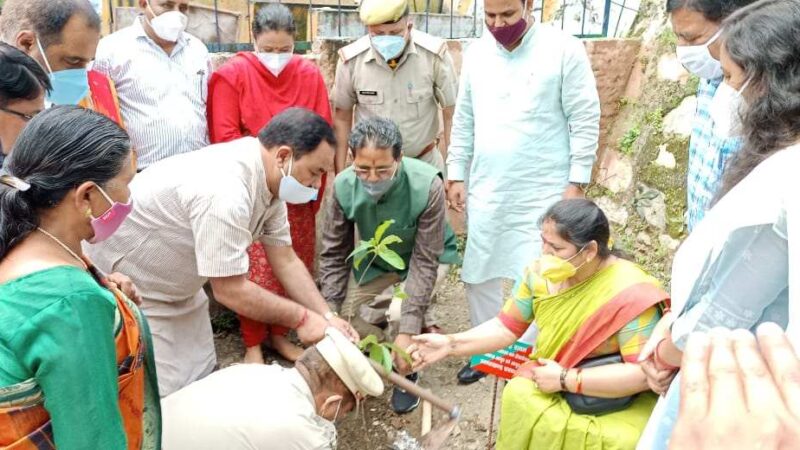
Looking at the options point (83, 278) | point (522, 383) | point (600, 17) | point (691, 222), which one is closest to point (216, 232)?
point (83, 278)

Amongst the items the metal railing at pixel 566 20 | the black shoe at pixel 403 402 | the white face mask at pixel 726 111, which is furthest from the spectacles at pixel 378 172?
the metal railing at pixel 566 20

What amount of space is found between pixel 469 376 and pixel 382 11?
2173 mm

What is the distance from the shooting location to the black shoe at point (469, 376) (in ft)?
11.9

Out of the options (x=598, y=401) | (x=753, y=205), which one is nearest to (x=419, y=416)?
(x=598, y=401)

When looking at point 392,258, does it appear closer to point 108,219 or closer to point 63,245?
point 108,219

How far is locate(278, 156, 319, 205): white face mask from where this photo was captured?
266cm

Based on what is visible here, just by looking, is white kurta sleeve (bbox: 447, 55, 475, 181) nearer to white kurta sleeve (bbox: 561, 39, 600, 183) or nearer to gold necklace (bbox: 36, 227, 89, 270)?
white kurta sleeve (bbox: 561, 39, 600, 183)

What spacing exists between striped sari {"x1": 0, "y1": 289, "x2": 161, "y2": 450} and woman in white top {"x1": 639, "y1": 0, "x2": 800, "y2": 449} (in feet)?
4.55

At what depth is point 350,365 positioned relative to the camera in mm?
2160

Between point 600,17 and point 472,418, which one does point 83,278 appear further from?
point 600,17

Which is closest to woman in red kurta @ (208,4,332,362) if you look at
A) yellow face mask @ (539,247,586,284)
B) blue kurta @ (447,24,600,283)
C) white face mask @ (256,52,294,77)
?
white face mask @ (256,52,294,77)

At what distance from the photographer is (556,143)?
135 inches

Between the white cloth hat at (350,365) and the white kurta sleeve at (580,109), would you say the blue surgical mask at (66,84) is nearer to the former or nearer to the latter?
the white cloth hat at (350,365)

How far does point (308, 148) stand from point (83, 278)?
129cm
